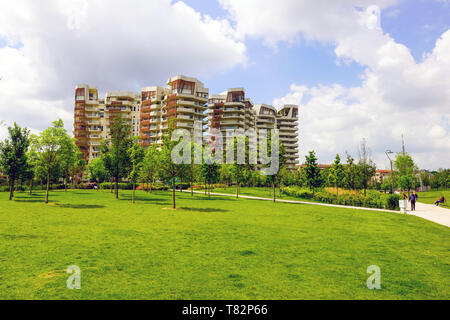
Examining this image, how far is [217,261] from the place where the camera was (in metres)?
9.09

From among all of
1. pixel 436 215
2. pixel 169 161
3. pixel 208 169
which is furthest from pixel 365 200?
pixel 169 161

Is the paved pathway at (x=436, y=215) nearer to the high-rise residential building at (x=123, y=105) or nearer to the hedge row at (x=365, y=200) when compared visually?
the hedge row at (x=365, y=200)

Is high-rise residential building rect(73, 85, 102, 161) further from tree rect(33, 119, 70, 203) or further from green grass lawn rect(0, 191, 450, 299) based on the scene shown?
green grass lawn rect(0, 191, 450, 299)

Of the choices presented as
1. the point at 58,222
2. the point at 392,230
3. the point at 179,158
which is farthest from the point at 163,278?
the point at 179,158

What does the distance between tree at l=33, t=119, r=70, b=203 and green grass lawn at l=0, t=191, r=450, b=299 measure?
14618mm

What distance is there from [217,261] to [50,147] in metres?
27.9

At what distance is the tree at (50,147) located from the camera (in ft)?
93.3

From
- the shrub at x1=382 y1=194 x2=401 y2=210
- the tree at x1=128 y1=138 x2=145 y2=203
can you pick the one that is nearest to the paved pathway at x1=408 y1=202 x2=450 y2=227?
the shrub at x1=382 y1=194 x2=401 y2=210

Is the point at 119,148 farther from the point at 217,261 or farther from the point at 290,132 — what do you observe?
the point at 290,132

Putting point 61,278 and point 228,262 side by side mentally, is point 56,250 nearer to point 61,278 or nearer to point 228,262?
point 61,278

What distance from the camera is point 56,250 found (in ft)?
33.4

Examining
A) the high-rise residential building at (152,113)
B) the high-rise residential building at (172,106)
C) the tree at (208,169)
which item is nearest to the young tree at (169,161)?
the tree at (208,169)

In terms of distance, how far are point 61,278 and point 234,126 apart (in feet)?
359
